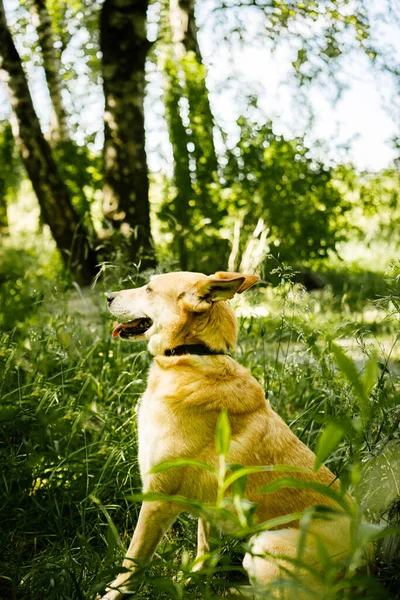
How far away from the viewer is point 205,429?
2.64 meters

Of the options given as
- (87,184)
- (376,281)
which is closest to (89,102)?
(87,184)

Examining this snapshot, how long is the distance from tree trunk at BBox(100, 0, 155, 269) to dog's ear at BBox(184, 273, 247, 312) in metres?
3.98

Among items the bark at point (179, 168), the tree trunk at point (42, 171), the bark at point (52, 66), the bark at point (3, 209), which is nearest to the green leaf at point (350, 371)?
the tree trunk at point (42, 171)

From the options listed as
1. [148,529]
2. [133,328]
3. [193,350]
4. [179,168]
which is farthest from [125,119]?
[148,529]

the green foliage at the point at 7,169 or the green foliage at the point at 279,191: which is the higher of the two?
the green foliage at the point at 7,169

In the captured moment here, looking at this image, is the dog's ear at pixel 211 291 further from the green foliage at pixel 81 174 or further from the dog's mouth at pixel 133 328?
the green foliage at pixel 81 174

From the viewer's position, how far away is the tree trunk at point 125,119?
22.7 feet

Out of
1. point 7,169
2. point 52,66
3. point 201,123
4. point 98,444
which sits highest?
point 52,66

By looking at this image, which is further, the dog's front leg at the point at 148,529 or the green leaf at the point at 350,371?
the dog's front leg at the point at 148,529

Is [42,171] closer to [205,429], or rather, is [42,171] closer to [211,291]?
[211,291]

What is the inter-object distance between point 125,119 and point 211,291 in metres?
4.87

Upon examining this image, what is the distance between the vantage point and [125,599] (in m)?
2.49

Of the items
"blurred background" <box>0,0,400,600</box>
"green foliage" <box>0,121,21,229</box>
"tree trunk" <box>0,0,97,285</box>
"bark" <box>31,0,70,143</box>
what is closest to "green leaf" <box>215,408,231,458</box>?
"blurred background" <box>0,0,400,600</box>

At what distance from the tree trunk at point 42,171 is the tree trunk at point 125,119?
21.1 inches
